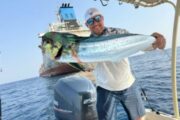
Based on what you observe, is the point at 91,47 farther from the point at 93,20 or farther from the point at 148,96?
the point at 148,96

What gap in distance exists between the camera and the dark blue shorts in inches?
107

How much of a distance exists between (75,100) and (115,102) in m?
0.73

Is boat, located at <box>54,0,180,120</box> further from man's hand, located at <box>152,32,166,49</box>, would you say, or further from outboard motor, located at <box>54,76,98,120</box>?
man's hand, located at <box>152,32,166,49</box>

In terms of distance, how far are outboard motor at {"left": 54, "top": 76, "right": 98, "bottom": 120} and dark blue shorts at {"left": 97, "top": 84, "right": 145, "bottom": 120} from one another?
573 mm

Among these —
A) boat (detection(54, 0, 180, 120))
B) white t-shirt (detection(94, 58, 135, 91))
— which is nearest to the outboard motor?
boat (detection(54, 0, 180, 120))

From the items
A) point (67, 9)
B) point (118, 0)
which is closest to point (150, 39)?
point (118, 0)

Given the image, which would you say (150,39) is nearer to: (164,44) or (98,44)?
(164,44)

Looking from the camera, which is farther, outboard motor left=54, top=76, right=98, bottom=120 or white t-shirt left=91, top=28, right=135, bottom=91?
outboard motor left=54, top=76, right=98, bottom=120

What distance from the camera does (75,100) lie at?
3.37m

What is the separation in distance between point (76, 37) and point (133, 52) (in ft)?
1.49

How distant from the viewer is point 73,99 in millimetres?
3385

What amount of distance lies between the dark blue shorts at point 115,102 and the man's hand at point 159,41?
487 millimetres

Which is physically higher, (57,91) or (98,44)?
(98,44)

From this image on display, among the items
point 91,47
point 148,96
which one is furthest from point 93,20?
point 148,96
